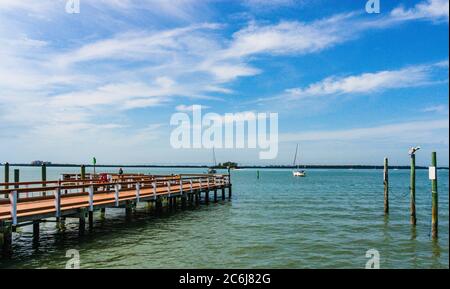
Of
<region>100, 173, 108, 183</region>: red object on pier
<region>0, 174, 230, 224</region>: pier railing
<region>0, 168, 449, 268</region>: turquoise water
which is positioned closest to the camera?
<region>0, 174, 230, 224</region>: pier railing

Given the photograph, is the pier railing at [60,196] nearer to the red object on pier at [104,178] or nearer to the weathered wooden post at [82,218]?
the red object on pier at [104,178]

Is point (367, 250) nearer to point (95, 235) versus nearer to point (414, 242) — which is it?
point (414, 242)

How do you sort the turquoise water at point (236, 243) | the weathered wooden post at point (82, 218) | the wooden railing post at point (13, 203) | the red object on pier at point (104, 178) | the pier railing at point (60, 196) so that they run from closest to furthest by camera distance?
the wooden railing post at point (13, 203) < the pier railing at point (60, 196) < the turquoise water at point (236, 243) < the weathered wooden post at point (82, 218) < the red object on pier at point (104, 178)

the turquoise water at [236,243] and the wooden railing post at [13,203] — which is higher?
the wooden railing post at [13,203]

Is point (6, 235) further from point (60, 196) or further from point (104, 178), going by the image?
point (104, 178)

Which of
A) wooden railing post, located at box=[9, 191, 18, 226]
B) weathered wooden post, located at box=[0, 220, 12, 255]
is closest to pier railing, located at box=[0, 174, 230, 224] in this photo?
wooden railing post, located at box=[9, 191, 18, 226]

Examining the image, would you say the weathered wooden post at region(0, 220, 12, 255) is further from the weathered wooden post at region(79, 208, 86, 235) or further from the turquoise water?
the weathered wooden post at region(79, 208, 86, 235)

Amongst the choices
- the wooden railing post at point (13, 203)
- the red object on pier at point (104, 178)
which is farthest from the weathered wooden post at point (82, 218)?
the red object on pier at point (104, 178)

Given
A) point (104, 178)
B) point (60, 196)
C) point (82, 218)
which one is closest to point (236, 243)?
point (82, 218)

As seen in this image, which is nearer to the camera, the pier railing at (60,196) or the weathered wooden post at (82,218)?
the pier railing at (60,196)

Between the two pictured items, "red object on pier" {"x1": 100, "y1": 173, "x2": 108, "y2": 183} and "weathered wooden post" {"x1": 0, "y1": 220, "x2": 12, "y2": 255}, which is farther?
"red object on pier" {"x1": 100, "y1": 173, "x2": 108, "y2": 183}

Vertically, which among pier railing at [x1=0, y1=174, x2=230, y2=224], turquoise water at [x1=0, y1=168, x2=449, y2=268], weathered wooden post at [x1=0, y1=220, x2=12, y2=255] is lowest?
turquoise water at [x1=0, y1=168, x2=449, y2=268]

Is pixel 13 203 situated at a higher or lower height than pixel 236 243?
higher
